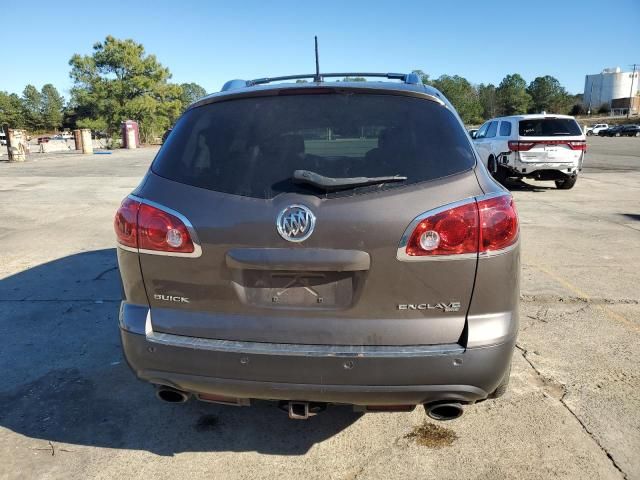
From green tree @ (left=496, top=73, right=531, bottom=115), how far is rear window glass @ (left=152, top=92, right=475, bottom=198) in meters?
136

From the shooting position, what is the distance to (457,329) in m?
2.15

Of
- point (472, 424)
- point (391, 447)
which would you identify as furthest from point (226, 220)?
point (472, 424)

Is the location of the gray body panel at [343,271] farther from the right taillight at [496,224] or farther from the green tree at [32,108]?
the green tree at [32,108]

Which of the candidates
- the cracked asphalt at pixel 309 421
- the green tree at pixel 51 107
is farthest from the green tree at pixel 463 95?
the cracked asphalt at pixel 309 421

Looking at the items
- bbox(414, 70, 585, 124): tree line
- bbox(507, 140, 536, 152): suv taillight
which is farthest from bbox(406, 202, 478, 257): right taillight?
bbox(414, 70, 585, 124): tree line

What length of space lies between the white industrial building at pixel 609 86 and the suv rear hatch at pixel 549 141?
14390 centimetres

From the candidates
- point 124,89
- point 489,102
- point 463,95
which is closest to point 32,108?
point 124,89

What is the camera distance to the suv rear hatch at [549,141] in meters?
12.4

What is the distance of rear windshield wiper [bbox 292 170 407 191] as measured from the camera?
2.13 metres

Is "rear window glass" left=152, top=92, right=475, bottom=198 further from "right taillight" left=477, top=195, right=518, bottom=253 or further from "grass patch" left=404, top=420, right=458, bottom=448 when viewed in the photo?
"grass patch" left=404, top=420, right=458, bottom=448

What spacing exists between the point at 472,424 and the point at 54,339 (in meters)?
3.18

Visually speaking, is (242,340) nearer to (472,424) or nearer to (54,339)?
(472,424)

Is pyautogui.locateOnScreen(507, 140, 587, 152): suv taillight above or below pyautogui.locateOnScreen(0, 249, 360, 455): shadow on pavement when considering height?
above

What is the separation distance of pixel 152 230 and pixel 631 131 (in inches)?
3115
